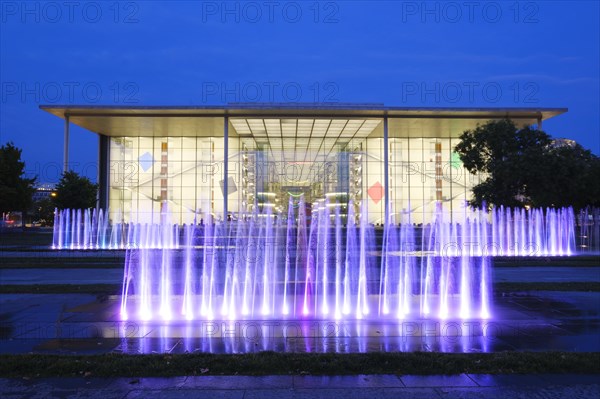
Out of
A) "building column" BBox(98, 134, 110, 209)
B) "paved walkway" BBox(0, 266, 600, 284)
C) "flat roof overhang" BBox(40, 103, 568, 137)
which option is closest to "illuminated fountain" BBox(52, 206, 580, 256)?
"paved walkway" BBox(0, 266, 600, 284)

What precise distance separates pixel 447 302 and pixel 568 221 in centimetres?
2320

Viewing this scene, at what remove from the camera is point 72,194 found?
36.3 m

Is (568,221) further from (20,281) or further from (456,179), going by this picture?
(20,281)

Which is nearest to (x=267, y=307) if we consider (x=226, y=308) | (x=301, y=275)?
(x=226, y=308)

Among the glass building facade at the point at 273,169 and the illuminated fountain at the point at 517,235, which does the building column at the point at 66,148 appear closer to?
the glass building facade at the point at 273,169

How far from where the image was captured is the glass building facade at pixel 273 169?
50.2 meters

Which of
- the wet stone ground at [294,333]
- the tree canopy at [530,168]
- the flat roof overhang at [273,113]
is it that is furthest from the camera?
the flat roof overhang at [273,113]

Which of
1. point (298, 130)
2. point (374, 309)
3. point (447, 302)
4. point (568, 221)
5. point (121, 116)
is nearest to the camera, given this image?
point (374, 309)

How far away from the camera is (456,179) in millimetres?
53781

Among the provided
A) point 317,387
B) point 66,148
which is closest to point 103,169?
point 66,148

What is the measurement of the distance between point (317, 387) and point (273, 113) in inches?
1535

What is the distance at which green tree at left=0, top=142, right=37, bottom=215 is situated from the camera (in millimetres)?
42628

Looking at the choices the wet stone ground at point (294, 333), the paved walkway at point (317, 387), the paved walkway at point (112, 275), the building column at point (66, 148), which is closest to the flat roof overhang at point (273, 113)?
the building column at point (66, 148)

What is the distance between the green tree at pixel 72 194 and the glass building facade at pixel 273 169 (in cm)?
1223
